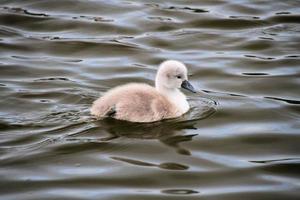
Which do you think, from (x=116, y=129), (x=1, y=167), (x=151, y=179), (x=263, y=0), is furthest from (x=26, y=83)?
(x=263, y=0)

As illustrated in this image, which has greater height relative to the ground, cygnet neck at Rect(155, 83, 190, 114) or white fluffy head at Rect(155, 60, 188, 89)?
white fluffy head at Rect(155, 60, 188, 89)

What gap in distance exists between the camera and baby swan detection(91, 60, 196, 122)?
6.33m

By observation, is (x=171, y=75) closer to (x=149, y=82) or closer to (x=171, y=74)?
(x=171, y=74)

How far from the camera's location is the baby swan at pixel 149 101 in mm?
6328

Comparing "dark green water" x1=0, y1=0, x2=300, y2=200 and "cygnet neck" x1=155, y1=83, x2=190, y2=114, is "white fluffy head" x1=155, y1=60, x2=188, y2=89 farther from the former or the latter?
"dark green water" x1=0, y1=0, x2=300, y2=200

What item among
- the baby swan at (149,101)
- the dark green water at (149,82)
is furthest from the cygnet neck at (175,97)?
the dark green water at (149,82)

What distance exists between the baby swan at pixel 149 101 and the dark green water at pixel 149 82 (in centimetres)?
10

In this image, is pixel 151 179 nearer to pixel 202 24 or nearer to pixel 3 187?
pixel 3 187

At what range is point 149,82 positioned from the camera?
7691 millimetres

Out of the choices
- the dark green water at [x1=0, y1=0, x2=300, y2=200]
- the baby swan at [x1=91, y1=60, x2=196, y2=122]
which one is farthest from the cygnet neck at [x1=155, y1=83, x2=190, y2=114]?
the dark green water at [x1=0, y1=0, x2=300, y2=200]

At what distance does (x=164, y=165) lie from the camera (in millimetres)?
5422

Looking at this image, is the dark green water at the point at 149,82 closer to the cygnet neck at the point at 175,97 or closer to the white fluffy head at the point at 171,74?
the cygnet neck at the point at 175,97

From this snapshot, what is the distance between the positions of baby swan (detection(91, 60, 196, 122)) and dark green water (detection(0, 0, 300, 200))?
0.10 metres

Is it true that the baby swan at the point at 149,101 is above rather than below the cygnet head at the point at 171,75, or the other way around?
below
